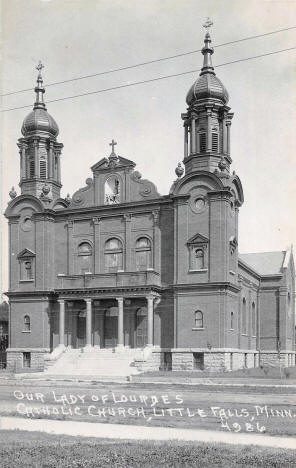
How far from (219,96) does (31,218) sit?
637 inches

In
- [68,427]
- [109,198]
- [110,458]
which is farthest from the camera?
[109,198]

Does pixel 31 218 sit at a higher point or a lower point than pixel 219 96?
lower

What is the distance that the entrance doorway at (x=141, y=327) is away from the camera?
131 feet

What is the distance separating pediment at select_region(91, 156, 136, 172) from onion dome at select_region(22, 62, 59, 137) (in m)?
6.01

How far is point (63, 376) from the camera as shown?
113 ft

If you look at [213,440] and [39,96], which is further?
[39,96]

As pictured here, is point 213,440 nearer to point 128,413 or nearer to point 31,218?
point 128,413

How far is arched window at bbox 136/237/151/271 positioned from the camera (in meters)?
40.6

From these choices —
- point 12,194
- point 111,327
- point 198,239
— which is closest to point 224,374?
point 198,239

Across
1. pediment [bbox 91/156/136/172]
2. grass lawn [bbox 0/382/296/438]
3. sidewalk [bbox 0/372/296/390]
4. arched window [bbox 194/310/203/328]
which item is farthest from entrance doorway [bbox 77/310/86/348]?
grass lawn [bbox 0/382/296/438]

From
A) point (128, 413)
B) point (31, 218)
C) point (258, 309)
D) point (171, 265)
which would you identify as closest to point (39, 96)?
point (31, 218)

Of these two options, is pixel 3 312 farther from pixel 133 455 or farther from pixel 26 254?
pixel 133 455

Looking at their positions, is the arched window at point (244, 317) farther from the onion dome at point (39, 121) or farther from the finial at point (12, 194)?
the onion dome at point (39, 121)

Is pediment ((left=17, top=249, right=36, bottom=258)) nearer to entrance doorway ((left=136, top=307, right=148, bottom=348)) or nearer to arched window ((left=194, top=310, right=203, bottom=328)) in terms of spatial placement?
entrance doorway ((left=136, top=307, right=148, bottom=348))
